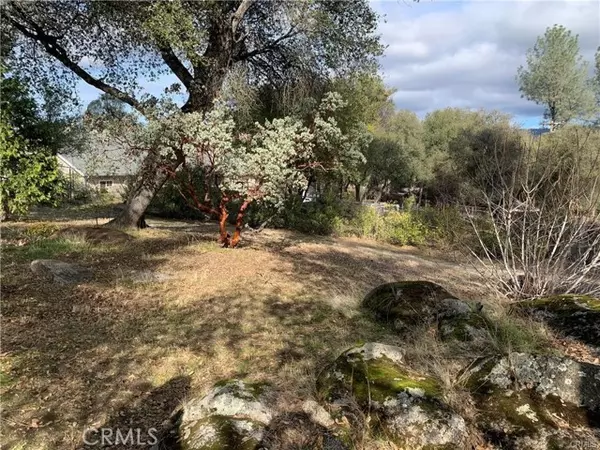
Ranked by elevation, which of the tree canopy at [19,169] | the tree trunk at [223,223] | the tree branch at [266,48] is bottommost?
the tree trunk at [223,223]

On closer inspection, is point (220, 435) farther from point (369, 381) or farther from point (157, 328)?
point (157, 328)

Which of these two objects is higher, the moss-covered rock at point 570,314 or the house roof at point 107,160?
the house roof at point 107,160

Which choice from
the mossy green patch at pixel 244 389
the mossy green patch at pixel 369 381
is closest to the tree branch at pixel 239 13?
the mossy green patch at pixel 369 381

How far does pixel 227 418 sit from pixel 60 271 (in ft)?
15.7

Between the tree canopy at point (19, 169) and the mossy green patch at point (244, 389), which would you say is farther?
the tree canopy at point (19, 169)

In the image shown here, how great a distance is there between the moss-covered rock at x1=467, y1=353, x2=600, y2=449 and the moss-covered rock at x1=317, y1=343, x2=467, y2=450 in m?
0.29

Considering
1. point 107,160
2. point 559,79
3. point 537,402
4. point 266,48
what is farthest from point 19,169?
point 559,79

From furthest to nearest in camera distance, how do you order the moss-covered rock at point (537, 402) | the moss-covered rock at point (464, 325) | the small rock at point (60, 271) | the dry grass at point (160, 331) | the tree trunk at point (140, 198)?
1. the tree trunk at point (140, 198)
2. the small rock at point (60, 271)
3. the moss-covered rock at point (464, 325)
4. the dry grass at point (160, 331)
5. the moss-covered rock at point (537, 402)

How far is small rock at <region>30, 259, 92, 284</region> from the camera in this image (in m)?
6.11

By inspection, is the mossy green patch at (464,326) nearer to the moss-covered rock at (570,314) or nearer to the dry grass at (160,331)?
the dry grass at (160,331)

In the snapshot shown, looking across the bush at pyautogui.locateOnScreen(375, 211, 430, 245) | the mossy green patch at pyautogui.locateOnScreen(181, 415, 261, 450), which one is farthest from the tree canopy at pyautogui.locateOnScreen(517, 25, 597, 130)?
the mossy green patch at pyautogui.locateOnScreen(181, 415, 261, 450)

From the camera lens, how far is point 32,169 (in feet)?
16.8

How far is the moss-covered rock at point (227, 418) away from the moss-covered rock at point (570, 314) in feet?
10.5

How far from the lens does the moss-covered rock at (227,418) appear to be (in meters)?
2.46
